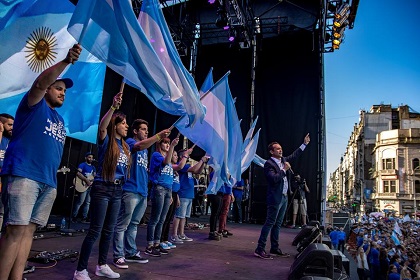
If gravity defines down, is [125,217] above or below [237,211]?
above

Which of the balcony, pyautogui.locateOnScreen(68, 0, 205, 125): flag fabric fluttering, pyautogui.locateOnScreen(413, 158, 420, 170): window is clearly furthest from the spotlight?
pyautogui.locateOnScreen(413, 158, 420, 170): window

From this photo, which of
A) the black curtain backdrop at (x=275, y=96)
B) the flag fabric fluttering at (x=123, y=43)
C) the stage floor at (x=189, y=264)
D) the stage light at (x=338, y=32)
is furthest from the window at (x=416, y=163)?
the flag fabric fluttering at (x=123, y=43)

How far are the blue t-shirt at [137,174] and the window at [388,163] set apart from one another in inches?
2286

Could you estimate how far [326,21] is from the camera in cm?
1192

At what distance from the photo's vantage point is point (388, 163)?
Answer: 54.0 metres

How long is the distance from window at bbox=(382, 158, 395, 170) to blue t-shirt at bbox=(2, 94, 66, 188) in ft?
196

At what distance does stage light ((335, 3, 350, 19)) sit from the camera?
36.7 ft

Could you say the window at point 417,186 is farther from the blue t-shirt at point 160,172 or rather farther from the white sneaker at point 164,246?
the blue t-shirt at point 160,172

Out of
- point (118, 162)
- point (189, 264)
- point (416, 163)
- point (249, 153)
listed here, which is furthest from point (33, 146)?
point (416, 163)

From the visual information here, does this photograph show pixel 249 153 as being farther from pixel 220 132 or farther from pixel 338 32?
pixel 338 32

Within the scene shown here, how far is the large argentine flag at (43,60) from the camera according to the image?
455cm

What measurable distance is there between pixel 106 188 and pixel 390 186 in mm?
59249

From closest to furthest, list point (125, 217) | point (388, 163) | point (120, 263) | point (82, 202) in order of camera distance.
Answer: point (120, 263) → point (125, 217) → point (82, 202) → point (388, 163)

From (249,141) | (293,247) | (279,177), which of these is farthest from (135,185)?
(249,141)
